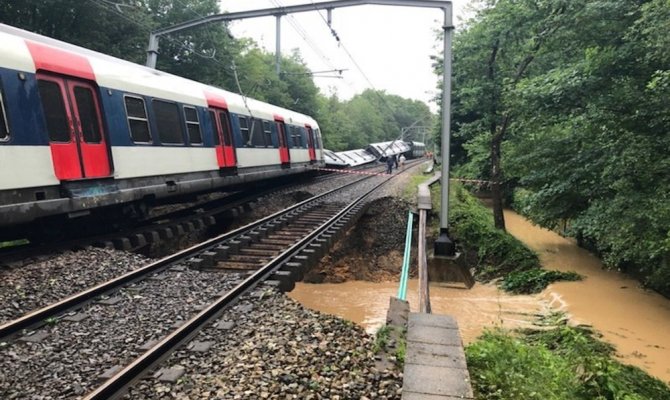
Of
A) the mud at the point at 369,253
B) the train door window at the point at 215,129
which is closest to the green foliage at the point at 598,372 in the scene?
the mud at the point at 369,253

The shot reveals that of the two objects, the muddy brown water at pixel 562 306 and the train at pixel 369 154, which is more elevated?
the train at pixel 369 154

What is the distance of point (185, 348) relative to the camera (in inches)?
179

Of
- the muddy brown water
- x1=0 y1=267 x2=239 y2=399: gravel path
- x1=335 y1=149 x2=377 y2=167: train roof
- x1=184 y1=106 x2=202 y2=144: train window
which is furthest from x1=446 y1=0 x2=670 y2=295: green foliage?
x1=335 y1=149 x2=377 y2=167: train roof

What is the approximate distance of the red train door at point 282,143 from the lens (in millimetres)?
19109

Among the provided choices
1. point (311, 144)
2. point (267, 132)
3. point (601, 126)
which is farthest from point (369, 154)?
point (601, 126)

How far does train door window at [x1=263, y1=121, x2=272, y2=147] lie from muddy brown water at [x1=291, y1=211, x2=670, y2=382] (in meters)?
5.52

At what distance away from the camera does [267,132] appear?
17641mm

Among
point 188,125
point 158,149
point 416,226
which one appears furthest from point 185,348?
point 416,226

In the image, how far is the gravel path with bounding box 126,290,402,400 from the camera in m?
3.70

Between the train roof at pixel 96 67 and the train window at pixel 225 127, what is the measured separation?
0.31 m

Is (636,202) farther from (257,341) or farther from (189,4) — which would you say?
(189,4)

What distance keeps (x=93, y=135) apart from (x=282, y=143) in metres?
11.3

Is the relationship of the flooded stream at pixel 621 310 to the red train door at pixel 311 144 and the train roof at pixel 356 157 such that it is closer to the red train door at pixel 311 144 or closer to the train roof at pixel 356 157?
the red train door at pixel 311 144

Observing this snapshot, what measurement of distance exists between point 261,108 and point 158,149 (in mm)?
7391
